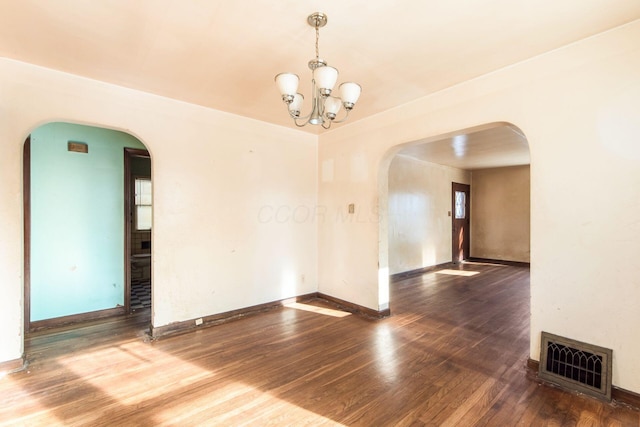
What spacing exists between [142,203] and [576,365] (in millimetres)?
7282

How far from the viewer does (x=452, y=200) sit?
26.1 feet

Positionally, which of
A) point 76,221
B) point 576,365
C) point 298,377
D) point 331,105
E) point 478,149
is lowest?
point 298,377

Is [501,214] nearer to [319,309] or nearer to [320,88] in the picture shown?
[319,309]

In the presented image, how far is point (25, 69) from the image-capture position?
255 cm

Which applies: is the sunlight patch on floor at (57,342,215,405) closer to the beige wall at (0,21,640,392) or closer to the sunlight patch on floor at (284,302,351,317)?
the beige wall at (0,21,640,392)

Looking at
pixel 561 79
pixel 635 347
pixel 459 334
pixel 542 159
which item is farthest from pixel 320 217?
pixel 635 347

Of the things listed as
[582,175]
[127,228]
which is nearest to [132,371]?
[127,228]

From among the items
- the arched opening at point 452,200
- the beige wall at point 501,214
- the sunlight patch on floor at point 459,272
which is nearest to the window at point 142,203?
the arched opening at point 452,200

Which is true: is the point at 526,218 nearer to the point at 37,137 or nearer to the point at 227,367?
the point at 227,367

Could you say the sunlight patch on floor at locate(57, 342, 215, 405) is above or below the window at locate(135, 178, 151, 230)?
below

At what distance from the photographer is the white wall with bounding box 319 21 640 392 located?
206 cm

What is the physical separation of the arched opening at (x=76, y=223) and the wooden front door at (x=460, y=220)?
24.3ft

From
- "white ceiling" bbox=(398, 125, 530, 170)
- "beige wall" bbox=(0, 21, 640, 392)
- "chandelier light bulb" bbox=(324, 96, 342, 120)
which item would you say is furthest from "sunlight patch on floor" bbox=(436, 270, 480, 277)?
"chandelier light bulb" bbox=(324, 96, 342, 120)

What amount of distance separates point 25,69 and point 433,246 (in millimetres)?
7513
